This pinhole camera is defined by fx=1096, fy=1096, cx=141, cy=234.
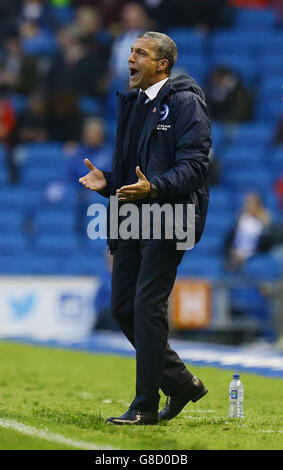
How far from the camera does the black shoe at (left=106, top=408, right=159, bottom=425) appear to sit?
5730 mm

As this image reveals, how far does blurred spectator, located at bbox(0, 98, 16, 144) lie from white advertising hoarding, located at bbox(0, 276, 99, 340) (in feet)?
13.4

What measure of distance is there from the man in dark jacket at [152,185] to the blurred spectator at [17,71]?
1330cm

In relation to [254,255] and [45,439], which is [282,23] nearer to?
[254,255]

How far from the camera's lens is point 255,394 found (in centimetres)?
799

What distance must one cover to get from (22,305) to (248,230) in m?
3.28

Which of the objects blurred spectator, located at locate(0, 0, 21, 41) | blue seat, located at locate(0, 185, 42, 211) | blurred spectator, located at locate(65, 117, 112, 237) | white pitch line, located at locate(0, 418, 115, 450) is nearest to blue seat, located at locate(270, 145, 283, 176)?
blurred spectator, located at locate(65, 117, 112, 237)

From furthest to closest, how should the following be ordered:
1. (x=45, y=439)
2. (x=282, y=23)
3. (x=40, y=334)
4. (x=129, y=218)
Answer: (x=282, y=23), (x=40, y=334), (x=129, y=218), (x=45, y=439)

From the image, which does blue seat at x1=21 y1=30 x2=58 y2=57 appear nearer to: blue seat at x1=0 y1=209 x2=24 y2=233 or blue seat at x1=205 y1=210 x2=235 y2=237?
blue seat at x1=0 y1=209 x2=24 y2=233

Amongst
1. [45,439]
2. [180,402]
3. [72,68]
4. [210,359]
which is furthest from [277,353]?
[72,68]

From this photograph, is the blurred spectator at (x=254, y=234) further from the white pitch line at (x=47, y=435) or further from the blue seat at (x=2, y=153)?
the white pitch line at (x=47, y=435)

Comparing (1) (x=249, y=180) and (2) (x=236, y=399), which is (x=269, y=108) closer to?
(1) (x=249, y=180)

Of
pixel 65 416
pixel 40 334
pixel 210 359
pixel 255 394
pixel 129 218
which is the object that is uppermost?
pixel 129 218

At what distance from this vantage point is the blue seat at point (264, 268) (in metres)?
14.8

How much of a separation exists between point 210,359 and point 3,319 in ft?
15.1
